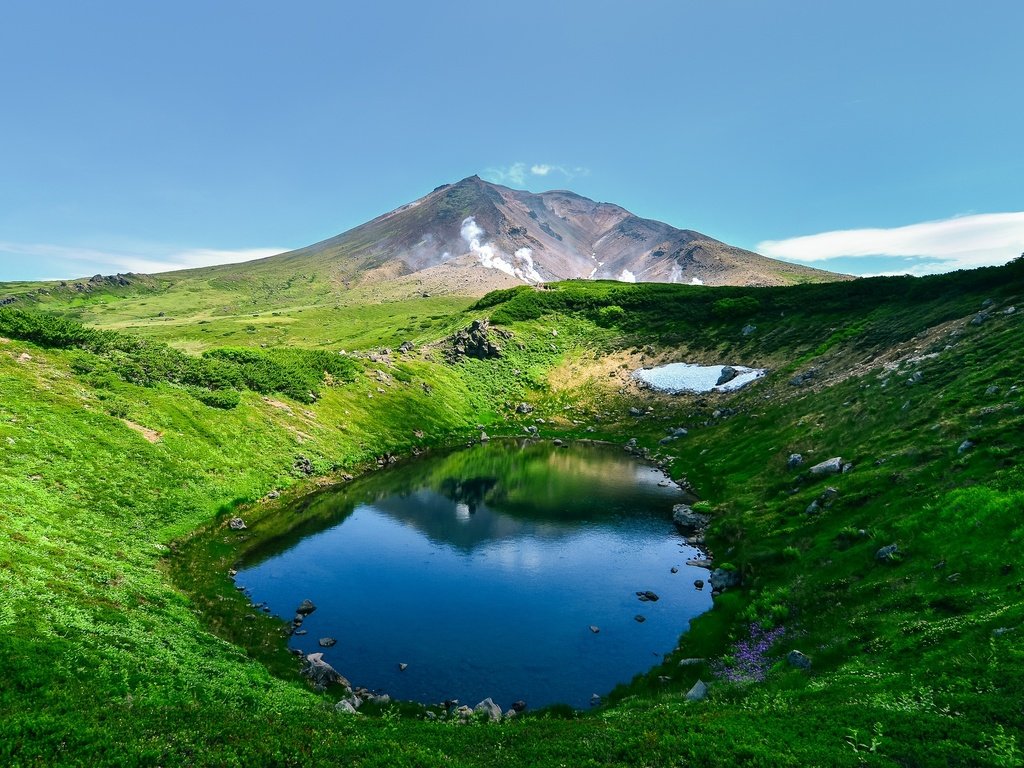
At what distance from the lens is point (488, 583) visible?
4162 centimetres

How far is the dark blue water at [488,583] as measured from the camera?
30.4 m

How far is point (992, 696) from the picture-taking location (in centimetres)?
1631

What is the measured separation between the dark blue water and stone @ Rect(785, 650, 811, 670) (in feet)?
27.9

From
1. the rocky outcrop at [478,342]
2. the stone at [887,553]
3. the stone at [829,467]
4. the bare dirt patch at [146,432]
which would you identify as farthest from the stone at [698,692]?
the rocky outcrop at [478,342]

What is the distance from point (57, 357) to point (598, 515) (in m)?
65.6

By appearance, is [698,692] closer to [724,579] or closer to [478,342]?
[724,579]

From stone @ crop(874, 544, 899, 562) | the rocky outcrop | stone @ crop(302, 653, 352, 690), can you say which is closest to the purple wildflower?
stone @ crop(874, 544, 899, 562)

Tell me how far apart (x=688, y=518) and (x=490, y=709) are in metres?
32.7

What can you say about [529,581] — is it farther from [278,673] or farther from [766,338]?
[766,338]

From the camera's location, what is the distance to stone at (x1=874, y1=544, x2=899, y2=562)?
28161 millimetres

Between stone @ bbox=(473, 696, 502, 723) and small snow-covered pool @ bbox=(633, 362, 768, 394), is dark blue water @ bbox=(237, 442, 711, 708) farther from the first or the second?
small snow-covered pool @ bbox=(633, 362, 768, 394)

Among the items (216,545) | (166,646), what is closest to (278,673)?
(166,646)

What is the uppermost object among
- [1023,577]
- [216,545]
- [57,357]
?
[57,357]

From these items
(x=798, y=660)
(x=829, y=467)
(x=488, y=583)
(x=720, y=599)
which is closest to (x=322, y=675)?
(x=488, y=583)
